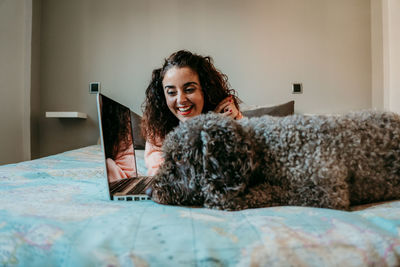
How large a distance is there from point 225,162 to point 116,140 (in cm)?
41

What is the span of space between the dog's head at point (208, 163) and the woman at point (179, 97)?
0.48 m

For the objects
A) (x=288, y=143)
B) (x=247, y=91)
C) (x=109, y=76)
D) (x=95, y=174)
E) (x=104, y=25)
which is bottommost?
(x=95, y=174)

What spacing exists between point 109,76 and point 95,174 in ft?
6.19

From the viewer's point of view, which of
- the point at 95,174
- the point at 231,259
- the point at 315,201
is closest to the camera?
the point at 231,259

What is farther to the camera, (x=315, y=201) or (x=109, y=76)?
(x=109, y=76)

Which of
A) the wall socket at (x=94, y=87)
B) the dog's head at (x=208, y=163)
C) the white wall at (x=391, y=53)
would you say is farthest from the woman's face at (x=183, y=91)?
the white wall at (x=391, y=53)

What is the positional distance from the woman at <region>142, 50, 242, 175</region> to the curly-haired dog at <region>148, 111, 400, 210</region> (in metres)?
0.51

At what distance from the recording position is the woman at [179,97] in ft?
3.85

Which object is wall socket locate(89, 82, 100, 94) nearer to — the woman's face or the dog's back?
the woman's face

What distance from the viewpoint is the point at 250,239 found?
417 mm

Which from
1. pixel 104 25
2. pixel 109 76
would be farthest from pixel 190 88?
pixel 104 25

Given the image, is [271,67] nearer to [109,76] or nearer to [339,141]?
[109,76]

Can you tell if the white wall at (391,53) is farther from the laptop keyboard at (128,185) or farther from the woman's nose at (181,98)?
the laptop keyboard at (128,185)

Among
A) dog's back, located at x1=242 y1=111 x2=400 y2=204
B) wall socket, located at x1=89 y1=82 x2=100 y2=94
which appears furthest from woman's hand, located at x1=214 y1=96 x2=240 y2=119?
wall socket, located at x1=89 y1=82 x2=100 y2=94
